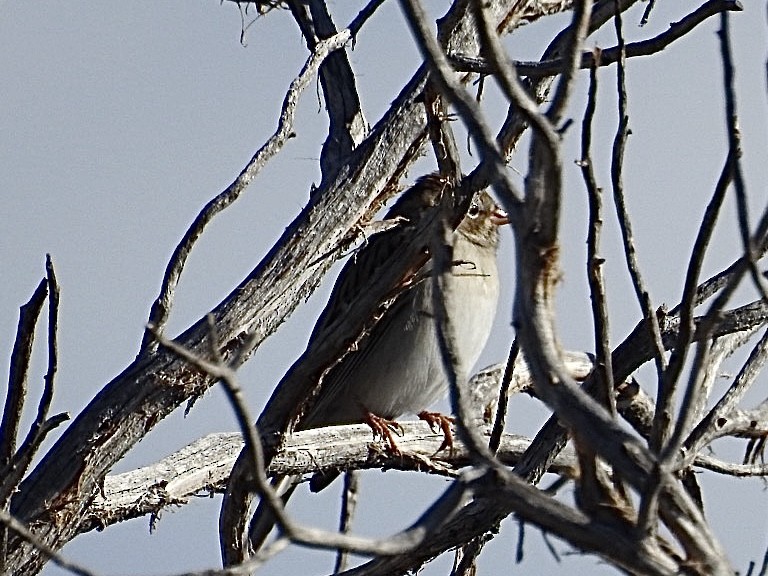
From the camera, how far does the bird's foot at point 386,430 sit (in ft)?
19.2

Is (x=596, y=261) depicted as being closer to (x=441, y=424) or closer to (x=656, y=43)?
(x=656, y=43)

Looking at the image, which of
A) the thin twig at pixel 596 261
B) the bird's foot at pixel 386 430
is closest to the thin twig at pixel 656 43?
the thin twig at pixel 596 261

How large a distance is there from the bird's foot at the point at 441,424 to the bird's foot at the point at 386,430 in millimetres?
194

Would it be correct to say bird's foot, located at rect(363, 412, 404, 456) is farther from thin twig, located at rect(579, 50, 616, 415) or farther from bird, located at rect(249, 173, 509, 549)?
thin twig, located at rect(579, 50, 616, 415)

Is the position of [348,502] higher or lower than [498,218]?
lower

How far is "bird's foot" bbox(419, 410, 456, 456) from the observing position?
237 inches

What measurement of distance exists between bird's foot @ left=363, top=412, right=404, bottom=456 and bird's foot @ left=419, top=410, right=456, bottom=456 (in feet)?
0.64

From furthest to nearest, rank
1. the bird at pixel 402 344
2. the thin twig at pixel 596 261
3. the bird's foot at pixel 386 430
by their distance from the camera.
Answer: the bird at pixel 402 344, the bird's foot at pixel 386 430, the thin twig at pixel 596 261

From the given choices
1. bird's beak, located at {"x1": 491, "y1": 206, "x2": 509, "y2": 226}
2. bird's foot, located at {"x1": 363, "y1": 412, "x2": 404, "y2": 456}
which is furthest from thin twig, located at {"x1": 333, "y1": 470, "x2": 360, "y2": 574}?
bird's beak, located at {"x1": 491, "y1": 206, "x2": 509, "y2": 226}

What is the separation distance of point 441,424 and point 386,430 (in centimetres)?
45

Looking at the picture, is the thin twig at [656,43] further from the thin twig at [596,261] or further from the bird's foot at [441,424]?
the bird's foot at [441,424]

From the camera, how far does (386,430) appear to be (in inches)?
234

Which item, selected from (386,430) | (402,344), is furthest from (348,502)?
(402,344)

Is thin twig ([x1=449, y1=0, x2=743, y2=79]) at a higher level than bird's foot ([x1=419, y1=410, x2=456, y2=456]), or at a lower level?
higher
